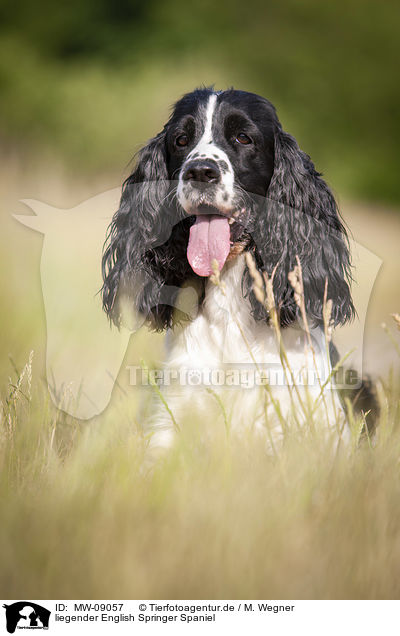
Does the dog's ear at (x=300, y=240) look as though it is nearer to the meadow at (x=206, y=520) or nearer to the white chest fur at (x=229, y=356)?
the white chest fur at (x=229, y=356)

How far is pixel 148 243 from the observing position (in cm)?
267

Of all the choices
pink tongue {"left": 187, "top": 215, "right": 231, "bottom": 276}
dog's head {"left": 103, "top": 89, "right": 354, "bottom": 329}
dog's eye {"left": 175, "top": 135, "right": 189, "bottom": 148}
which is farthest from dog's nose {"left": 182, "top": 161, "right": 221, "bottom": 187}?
dog's eye {"left": 175, "top": 135, "right": 189, "bottom": 148}

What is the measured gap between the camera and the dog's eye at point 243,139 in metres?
2.37

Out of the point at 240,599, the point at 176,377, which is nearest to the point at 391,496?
the point at 240,599

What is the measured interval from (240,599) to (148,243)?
5.65ft

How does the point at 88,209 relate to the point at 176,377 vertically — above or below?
above

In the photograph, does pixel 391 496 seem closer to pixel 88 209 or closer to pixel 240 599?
pixel 240 599

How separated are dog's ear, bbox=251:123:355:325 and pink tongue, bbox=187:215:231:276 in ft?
0.70

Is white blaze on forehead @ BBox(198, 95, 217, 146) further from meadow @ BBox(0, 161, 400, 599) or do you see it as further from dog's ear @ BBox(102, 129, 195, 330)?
meadow @ BBox(0, 161, 400, 599)

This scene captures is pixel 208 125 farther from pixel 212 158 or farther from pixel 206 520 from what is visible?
pixel 206 520

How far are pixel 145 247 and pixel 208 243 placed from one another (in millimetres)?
485

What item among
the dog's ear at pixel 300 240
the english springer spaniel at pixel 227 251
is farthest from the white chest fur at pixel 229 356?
the dog's ear at pixel 300 240

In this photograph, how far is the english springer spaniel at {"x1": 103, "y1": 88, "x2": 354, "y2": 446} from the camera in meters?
2.25
